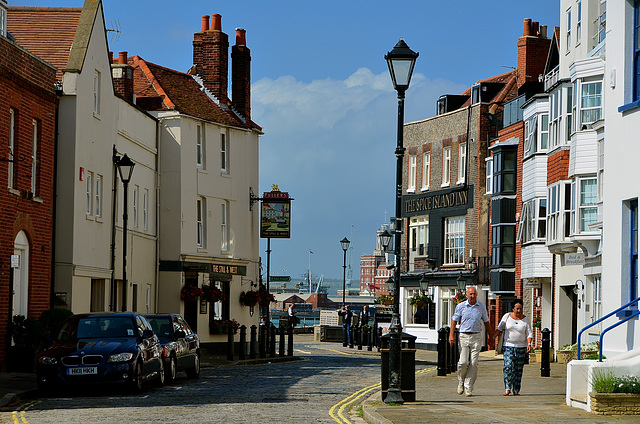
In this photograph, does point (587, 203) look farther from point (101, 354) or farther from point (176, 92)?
point (101, 354)

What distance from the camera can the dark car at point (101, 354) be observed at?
66.0ft

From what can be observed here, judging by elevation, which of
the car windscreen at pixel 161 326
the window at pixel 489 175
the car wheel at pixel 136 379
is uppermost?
the window at pixel 489 175

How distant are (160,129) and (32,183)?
13.7 m

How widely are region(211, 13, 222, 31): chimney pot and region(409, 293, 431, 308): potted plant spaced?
18.8 metres

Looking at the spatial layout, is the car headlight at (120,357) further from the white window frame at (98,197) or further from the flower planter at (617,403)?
the white window frame at (98,197)

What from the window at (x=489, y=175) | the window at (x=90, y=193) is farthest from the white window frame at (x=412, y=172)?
the window at (x=90, y=193)

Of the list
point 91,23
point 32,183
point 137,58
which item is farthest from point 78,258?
point 137,58

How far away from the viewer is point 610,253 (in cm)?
1908

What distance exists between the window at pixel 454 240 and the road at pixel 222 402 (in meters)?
28.2

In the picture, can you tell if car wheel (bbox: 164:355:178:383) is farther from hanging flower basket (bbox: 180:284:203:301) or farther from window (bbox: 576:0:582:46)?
window (bbox: 576:0:582:46)

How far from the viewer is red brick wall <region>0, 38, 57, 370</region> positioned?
85.4 feet

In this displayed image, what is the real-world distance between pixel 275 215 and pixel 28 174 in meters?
19.1

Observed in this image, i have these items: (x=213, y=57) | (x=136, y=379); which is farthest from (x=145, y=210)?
(x=136, y=379)

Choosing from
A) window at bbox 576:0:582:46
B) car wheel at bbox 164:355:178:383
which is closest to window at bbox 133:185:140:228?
car wheel at bbox 164:355:178:383
